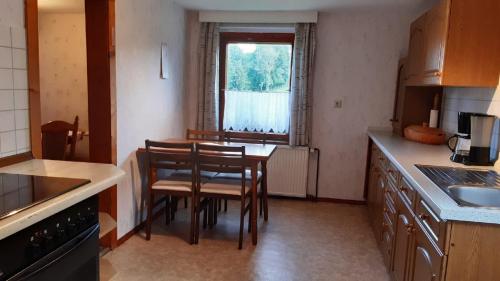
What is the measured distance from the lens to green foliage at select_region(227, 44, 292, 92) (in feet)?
15.0

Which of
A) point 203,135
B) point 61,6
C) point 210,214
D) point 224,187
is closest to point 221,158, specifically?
point 224,187

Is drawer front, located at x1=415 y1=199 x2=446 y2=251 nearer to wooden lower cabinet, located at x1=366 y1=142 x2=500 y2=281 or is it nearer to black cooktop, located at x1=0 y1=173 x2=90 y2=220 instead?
wooden lower cabinet, located at x1=366 y1=142 x2=500 y2=281

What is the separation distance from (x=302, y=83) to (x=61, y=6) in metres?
2.89

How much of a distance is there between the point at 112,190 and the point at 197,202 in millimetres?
696

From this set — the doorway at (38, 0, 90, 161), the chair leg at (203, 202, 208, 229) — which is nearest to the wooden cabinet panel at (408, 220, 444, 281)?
the chair leg at (203, 202, 208, 229)

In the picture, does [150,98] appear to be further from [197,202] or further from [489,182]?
[489,182]

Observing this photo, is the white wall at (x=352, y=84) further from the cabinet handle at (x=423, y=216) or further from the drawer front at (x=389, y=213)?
the cabinet handle at (x=423, y=216)

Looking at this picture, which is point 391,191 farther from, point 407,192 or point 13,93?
point 13,93

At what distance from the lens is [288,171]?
4531 mm

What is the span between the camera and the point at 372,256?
314cm

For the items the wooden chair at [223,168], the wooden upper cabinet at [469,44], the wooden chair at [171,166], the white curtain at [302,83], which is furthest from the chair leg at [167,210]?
the wooden upper cabinet at [469,44]

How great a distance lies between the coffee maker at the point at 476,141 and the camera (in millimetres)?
2344

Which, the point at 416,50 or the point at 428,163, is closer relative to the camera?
the point at 428,163

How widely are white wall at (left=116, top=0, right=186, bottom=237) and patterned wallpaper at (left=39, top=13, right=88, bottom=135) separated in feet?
4.89
